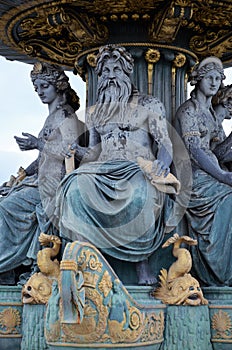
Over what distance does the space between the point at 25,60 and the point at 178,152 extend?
403 cm

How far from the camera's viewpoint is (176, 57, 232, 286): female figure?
10.9m

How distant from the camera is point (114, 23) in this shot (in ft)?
38.6

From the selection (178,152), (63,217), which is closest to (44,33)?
(178,152)

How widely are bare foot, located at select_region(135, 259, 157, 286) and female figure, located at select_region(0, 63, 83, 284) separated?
4.27 feet

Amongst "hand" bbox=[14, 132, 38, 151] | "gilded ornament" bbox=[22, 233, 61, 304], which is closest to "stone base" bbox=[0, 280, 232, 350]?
"gilded ornament" bbox=[22, 233, 61, 304]

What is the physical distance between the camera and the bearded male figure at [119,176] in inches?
399

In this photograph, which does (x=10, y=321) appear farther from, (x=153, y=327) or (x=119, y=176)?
(x=119, y=176)

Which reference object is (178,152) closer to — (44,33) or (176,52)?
(176,52)

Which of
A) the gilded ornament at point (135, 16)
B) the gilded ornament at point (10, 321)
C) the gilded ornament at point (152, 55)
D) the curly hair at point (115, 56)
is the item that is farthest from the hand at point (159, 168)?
the gilded ornament at point (10, 321)

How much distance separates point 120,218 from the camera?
10195 millimetres

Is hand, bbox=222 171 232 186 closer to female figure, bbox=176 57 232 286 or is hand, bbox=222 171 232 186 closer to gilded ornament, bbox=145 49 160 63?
female figure, bbox=176 57 232 286

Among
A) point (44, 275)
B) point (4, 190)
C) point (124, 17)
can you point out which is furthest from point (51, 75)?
point (44, 275)

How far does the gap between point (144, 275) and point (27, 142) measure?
8.81ft

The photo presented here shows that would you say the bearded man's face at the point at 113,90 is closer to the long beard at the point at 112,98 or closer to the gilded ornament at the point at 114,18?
the long beard at the point at 112,98
